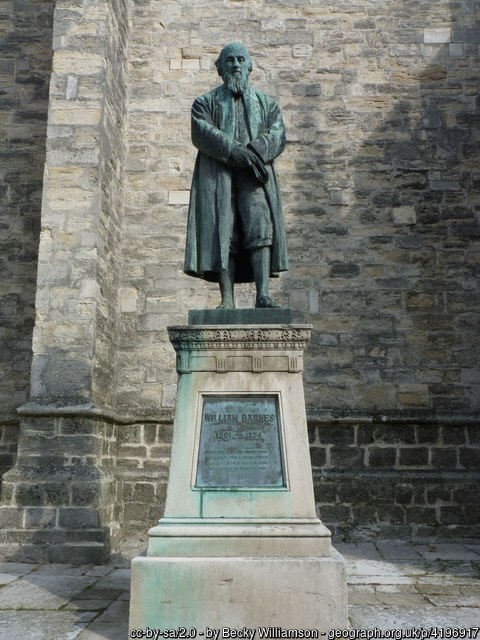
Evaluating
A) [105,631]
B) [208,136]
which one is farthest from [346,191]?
[105,631]

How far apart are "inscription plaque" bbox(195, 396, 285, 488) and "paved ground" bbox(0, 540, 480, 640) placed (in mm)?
787

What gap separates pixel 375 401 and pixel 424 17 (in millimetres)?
4746

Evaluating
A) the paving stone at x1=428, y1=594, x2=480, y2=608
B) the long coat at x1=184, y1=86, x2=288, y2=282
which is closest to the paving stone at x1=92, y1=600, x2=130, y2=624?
the paving stone at x1=428, y1=594, x2=480, y2=608

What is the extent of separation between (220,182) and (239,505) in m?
1.90

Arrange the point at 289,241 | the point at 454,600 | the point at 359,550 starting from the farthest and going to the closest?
the point at 289,241 → the point at 359,550 → the point at 454,600

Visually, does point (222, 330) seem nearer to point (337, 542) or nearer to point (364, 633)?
point (364, 633)

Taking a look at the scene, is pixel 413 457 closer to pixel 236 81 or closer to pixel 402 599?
pixel 402 599

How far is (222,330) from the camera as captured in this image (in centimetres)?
370

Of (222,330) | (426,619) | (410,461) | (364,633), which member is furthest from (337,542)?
(222,330)

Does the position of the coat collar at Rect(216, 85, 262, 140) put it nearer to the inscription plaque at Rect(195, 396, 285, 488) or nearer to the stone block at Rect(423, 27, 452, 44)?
the inscription plaque at Rect(195, 396, 285, 488)

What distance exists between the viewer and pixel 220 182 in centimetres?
399

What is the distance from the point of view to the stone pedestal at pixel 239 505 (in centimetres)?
329

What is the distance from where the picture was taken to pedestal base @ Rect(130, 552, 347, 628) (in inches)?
129

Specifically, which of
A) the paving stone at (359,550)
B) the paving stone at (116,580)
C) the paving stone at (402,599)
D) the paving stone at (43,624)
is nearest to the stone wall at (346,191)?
the paving stone at (359,550)
